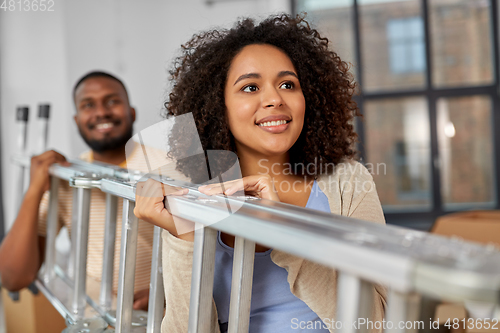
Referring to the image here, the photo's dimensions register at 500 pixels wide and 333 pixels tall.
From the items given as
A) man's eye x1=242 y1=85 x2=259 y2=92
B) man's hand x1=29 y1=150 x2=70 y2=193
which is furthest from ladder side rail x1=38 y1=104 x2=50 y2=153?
man's eye x1=242 y1=85 x2=259 y2=92

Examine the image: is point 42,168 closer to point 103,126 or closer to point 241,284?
point 103,126

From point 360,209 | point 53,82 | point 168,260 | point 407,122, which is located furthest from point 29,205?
point 407,122

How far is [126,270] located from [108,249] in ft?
0.53

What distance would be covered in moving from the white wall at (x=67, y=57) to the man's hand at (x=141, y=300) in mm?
2159

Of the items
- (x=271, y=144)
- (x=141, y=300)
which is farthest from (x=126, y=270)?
(x=141, y=300)

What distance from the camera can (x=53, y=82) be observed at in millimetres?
3670

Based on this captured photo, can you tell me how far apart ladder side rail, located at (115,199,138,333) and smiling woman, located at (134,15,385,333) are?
0.07m

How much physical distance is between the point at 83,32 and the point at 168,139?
3.28 meters

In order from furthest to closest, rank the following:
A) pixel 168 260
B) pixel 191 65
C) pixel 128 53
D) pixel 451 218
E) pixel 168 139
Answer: pixel 128 53 < pixel 451 218 < pixel 191 65 < pixel 168 139 < pixel 168 260

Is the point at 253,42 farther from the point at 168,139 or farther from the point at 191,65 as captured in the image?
the point at 168,139

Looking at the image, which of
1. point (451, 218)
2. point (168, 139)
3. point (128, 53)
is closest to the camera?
point (168, 139)

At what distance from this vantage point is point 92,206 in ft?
5.04

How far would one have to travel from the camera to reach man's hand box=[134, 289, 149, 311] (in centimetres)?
129

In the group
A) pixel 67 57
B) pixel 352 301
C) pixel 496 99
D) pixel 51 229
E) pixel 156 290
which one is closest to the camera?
pixel 352 301
